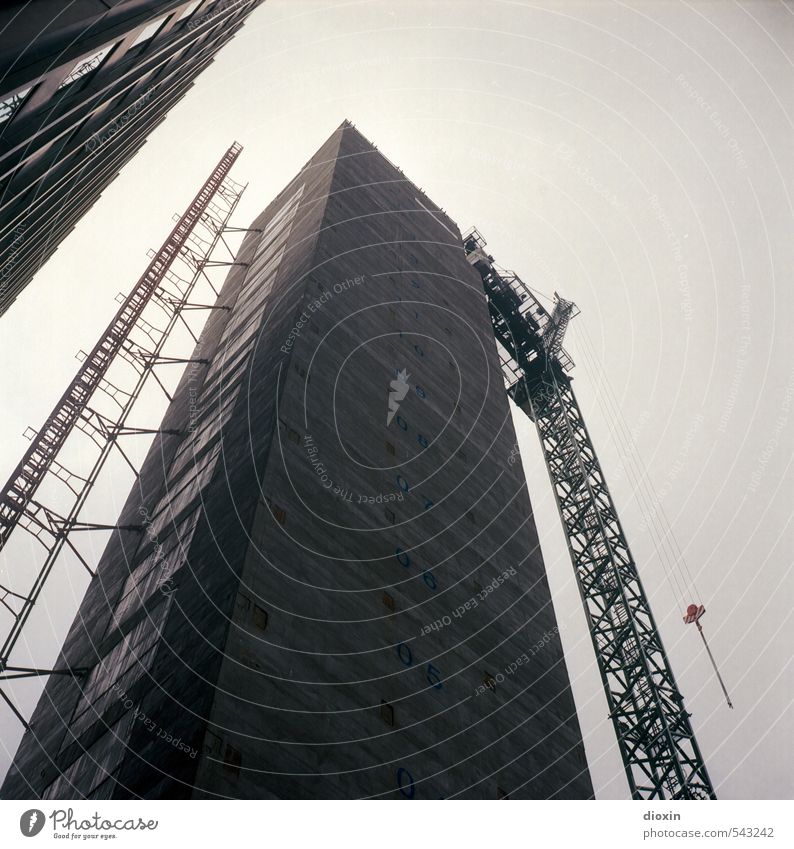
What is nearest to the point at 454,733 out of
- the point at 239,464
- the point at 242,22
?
the point at 239,464

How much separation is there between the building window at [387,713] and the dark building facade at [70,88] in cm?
1474

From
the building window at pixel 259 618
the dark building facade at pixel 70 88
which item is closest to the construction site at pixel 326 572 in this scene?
the building window at pixel 259 618

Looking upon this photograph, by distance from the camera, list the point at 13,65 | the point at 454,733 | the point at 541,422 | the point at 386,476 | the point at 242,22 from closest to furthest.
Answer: the point at 13,65 → the point at 454,733 → the point at 386,476 → the point at 242,22 → the point at 541,422

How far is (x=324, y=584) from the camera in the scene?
2375 cm

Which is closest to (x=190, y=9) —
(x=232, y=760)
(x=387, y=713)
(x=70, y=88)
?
(x=70, y=88)

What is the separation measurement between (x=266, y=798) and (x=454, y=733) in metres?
8.13

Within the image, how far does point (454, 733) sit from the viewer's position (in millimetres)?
25031

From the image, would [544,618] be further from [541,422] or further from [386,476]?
[541,422]

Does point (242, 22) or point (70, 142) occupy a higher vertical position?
point (242, 22)

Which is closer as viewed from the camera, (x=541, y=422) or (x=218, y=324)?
(x=218, y=324)

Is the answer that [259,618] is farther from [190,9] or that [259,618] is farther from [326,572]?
[190,9]

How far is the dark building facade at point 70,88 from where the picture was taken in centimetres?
1206

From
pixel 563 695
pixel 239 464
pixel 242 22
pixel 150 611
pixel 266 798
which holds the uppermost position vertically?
pixel 242 22
